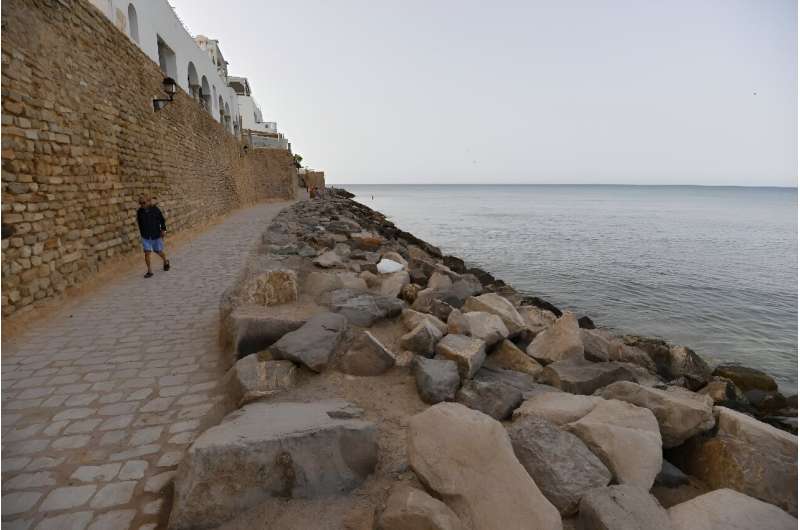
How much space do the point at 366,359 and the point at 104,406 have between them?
1846 mm

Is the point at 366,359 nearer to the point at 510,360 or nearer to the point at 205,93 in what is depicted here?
the point at 510,360

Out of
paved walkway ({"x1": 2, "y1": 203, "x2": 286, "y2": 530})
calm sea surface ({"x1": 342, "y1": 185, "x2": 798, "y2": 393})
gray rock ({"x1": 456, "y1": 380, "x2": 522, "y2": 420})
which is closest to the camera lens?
paved walkway ({"x1": 2, "y1": 203, "x2": 286, "y2": 530})

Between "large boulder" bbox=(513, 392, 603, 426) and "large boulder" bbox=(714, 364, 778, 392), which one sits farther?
"large boulder" bbox=(714, 364, 778, 392)

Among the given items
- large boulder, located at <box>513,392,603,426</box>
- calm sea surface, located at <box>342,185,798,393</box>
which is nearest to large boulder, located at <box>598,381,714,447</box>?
large boulder, located at <box>513,392,603,426</box>

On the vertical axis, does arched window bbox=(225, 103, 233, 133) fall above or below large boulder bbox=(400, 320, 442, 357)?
above

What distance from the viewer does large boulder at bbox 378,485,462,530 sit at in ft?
5.08

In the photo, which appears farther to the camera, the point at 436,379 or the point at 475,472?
the point at 436,379

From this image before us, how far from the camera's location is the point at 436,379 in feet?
9.08

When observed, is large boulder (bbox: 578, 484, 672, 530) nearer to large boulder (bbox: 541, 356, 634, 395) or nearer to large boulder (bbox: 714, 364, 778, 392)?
large boulder (bbox: 541, 356, 634, 395)

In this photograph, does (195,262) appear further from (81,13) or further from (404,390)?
(404,390)

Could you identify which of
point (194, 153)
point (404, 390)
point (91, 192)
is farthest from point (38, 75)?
point (194, 153)

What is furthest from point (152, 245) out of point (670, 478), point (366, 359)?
point (670, 478)

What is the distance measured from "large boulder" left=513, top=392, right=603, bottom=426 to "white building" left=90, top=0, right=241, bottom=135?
981 cm

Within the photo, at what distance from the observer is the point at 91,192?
20.7 ft
